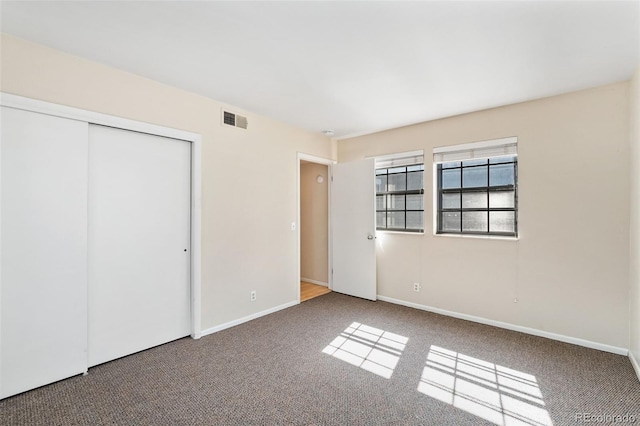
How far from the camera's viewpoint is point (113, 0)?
171 centimetres

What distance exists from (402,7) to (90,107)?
8.21 feet

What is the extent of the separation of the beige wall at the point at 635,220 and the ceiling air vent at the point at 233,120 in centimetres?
368

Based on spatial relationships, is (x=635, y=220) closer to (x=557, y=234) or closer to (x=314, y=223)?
(x=557, y=234)

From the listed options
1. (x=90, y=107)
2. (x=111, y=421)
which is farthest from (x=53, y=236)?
(x=111, y=421)

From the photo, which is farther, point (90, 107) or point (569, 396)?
point (90, 107)

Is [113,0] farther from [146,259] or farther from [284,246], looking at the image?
[284,246]

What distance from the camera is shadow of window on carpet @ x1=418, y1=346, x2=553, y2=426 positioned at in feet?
6.38

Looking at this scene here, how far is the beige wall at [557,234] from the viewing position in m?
2.74

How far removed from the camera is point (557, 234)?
3.01 metres

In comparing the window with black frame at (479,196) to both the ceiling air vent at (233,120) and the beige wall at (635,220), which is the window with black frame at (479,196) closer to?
the beige wall at (635,220)

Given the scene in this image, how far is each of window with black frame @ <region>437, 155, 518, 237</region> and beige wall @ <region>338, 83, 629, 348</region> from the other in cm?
15

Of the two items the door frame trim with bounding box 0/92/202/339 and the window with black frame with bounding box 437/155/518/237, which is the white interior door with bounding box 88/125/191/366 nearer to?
the door frame trim with bounding box 0/92/202/339

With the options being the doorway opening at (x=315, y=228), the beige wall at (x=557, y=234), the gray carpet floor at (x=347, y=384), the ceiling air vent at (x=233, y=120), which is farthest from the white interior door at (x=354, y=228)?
the ceiling air vent at (x=233, y=120)
